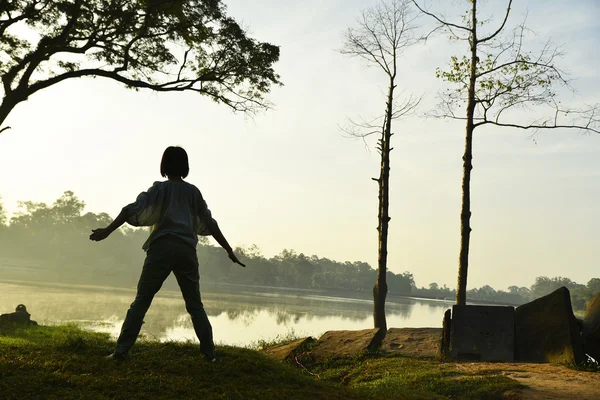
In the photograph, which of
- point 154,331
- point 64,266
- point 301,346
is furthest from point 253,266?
point 301,346

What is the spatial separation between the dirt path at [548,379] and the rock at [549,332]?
441mm

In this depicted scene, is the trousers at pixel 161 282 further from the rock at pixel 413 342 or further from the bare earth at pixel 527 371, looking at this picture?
the rock at pixel 413 342

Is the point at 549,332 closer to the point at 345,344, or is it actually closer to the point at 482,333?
the point at 482,333

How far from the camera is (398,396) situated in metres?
5.58

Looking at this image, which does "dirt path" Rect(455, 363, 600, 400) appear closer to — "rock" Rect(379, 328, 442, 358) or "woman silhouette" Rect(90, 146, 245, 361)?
"rock" Rect(379, 328, 442, 358)

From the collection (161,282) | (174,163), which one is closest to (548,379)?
(161,282)

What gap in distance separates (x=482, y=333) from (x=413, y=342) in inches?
67.5

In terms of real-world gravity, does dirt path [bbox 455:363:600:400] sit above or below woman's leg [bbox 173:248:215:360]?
below

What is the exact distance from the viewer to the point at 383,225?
14.9 metres

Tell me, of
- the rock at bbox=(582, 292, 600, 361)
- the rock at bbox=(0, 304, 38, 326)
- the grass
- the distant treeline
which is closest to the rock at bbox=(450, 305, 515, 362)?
the rock at bbox=(582, 292, 600, 361)

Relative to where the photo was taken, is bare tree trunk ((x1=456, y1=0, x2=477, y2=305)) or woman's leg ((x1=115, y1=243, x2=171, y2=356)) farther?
Result: bare tree trunk ((x1=456, y1=0, x2=477, y2=305))

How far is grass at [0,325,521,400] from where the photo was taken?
431cm

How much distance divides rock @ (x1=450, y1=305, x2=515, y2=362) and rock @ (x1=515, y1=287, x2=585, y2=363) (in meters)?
0.27

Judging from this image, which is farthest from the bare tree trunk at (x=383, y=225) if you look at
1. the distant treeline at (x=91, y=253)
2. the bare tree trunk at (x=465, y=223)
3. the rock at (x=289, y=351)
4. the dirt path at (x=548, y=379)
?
the distant treeline at (x=91, y=253)
